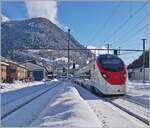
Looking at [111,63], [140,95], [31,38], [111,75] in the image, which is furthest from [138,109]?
[31,38]

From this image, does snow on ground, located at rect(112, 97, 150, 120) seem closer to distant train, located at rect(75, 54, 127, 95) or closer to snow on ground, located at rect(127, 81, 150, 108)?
snow on ground, located at rect(127, 81, 150, 108)

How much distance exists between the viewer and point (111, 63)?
93.5 feet

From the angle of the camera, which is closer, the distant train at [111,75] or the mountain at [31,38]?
the distant train at [111,75]

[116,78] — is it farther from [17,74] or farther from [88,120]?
[17,74]

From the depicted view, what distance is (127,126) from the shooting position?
482 inches

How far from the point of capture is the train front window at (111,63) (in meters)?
28.2

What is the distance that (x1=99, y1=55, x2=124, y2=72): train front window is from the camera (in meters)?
28.2

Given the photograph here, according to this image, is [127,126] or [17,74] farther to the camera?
[17,74]

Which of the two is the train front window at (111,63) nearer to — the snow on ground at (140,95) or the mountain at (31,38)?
the snow on ground at (140,95)

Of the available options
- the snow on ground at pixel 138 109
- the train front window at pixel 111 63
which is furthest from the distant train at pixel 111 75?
the snow on ground at pixel 138 109

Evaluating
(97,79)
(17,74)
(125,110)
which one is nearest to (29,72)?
(17,74)

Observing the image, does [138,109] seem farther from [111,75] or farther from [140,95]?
[140,95]

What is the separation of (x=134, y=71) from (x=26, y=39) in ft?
127

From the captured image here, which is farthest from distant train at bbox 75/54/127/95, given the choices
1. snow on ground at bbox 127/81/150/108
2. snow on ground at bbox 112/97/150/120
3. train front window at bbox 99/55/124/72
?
snow on ground at bbox 112/97/150/120
